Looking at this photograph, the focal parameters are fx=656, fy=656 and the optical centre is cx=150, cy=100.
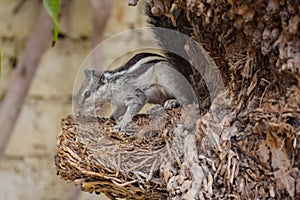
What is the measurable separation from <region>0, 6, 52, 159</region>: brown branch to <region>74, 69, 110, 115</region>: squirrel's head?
2.49 ft

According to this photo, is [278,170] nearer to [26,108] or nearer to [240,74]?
[240,74]

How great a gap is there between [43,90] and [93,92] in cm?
93

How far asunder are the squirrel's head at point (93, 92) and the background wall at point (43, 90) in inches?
32.6

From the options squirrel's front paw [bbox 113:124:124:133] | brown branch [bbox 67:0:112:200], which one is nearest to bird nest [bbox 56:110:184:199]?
squirrel's front paw [bbox 113:124:124:133]

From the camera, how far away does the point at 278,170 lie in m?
0.70

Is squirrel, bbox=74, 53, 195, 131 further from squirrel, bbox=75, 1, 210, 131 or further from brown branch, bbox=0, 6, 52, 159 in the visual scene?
brown branch, bbox=0, 6, 52, 159

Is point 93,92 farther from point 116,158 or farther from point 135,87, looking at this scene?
point 116,158

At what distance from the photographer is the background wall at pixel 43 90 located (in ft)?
6.06

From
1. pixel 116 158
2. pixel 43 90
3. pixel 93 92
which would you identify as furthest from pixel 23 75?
pixel 116 158

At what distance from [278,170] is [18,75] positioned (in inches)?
45.2

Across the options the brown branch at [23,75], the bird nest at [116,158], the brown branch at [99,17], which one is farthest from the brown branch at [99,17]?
the bird nest at [116,158]

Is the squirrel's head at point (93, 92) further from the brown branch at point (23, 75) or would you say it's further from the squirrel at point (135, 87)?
the brown branch at point (23, 75)

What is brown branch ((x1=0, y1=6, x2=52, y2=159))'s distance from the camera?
5.68ft

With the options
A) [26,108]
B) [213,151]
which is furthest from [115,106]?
[26,108]
